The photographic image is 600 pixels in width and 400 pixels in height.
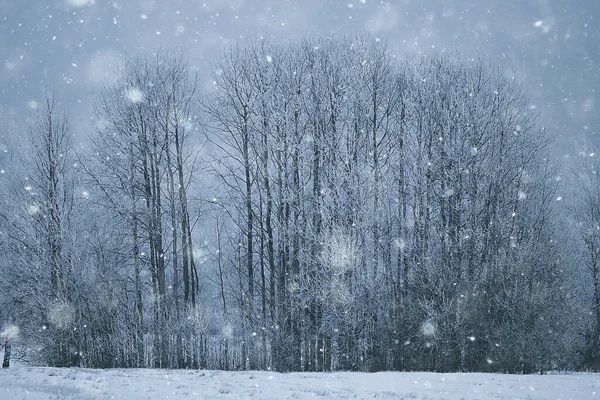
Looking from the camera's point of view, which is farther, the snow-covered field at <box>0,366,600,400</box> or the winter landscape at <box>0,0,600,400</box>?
the winter landscape at <box>0,0,600,400</box>

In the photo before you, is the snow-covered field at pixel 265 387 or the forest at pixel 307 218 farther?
the forest at pixel 307 218

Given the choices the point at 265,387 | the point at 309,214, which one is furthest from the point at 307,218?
the point at 265,387

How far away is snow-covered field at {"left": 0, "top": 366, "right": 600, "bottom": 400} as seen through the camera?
678cm

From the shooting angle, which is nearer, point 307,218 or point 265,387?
point 265,387

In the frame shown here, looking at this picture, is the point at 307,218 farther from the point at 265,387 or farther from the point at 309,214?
the point at 265,387

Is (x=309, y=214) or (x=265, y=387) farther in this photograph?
(x=309, y=214)

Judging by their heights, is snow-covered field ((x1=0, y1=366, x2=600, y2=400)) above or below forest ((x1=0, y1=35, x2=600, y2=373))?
below

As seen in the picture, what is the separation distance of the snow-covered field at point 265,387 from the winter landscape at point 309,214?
10.3 feet

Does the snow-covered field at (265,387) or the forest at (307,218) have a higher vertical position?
the forest at (307,218)

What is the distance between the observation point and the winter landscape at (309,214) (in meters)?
13.7

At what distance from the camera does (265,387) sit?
782 cm

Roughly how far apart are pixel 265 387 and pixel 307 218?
25.8 feet

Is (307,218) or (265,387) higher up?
(307,218)

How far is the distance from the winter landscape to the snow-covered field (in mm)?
3141
